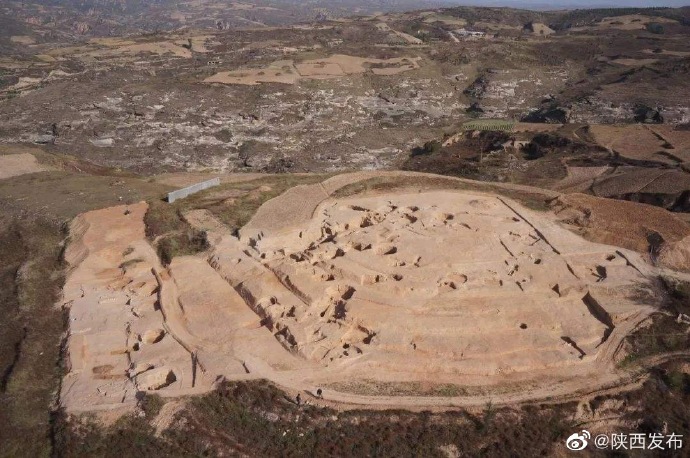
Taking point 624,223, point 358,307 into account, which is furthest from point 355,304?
point 624,223

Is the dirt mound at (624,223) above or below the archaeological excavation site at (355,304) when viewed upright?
above

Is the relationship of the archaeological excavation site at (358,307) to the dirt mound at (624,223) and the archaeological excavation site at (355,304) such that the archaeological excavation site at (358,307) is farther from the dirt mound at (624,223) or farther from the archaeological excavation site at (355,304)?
the dirt mound at (624,223)

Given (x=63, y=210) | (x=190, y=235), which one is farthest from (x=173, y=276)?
(x=63, y=210)

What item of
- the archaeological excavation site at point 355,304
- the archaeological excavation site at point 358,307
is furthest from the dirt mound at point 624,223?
the archaeological excavation site at point 358,307

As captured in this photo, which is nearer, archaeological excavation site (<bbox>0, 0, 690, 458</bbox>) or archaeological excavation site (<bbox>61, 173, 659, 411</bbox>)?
archaeological excavation site (<bbox>0, 0, 690, 458</bbox>)

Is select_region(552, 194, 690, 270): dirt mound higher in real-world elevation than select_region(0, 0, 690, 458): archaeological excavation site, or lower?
higher

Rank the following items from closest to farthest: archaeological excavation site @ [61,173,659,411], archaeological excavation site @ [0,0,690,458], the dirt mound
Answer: archaeological excavation site @ [0,0,690,458] < archaeological excavation site @ [61,173,659,411] < the dirt mound

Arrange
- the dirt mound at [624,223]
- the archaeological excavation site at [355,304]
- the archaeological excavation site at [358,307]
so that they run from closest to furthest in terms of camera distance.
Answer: the archaeological excavation site at [355,304], the archaeological excavation site at [358,307], the dirt mound at [624,223]

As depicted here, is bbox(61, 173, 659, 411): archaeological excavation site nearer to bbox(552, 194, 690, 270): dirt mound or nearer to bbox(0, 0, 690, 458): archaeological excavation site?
bbox(0, 0, 690, 458): archaeological excavation site

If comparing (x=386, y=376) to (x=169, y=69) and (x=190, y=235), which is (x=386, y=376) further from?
(x=169, y=69)

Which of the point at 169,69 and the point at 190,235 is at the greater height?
the point at 190,235

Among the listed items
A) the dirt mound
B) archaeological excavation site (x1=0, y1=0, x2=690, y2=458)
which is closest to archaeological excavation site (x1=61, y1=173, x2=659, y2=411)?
archaeological excavation site (x1=0, y1=0, x2=690, y2=458)
